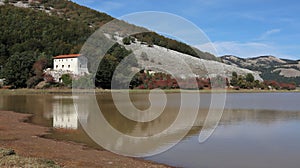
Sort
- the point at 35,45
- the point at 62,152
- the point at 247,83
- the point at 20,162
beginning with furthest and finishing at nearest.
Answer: the point at 247,83 < the point at 35,45 < the point at 62,152 < the point at 20,162

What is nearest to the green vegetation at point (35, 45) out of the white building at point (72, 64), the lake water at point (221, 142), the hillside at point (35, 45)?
the hillside at point (35, 45)

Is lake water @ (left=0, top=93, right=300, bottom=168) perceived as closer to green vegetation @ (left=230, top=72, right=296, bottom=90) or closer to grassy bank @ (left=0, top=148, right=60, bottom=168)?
grassy bank @ (left=0, top=148, right=60, bottom=168)

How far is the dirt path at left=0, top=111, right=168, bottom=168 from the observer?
37.9ft

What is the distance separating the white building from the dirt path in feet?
240

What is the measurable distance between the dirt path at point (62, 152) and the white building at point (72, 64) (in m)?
73.2

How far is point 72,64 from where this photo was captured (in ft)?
305

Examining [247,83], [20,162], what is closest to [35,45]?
[247,83]

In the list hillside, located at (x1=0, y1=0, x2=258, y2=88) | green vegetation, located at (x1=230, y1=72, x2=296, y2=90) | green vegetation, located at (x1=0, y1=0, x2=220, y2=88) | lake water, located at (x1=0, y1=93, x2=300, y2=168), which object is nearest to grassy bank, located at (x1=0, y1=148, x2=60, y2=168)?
lake water, located at (x1=0, y1=93, x2=300, y2=168)

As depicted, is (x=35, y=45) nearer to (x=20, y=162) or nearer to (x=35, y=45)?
(x=35, y=45)

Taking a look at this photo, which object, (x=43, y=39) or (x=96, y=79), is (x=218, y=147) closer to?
(x=96, y=79)

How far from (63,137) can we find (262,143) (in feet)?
33.2

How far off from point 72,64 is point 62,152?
82.5 m

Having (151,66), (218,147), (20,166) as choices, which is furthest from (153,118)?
(151,66)

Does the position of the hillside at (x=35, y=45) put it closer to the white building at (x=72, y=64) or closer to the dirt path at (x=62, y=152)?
the white building at (x=72, y=64)
